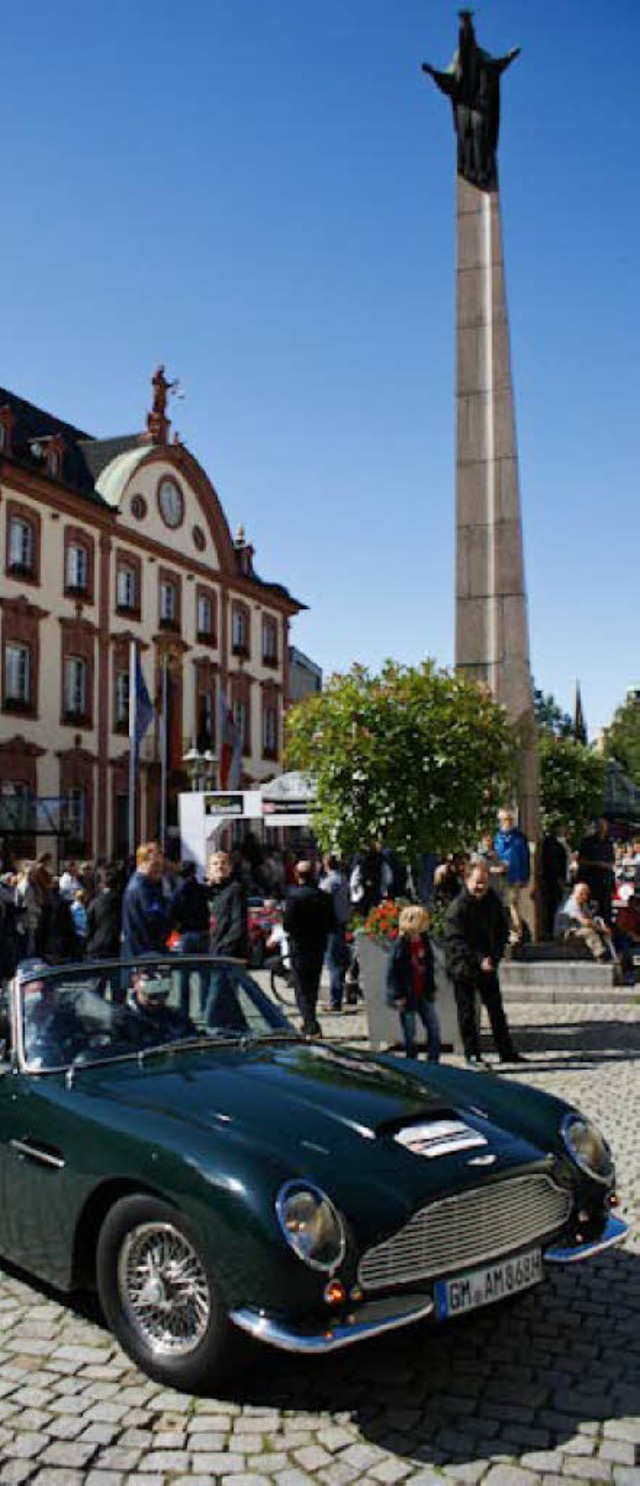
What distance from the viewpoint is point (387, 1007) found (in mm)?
9828

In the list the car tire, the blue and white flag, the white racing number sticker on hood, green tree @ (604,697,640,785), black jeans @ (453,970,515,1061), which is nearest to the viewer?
the car tire

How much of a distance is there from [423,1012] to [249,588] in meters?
39.5

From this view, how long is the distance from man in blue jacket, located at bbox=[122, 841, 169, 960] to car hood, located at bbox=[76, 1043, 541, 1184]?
177 inches

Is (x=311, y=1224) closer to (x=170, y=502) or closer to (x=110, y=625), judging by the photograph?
(x=110, y=625)

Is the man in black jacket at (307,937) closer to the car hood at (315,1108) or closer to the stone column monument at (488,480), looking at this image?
the stone column monument at (488,480)

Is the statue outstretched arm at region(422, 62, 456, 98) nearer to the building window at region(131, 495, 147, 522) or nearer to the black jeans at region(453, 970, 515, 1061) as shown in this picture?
the black jeans at region(453, 970, 515, 1061)

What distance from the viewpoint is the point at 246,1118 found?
3863 millimetres

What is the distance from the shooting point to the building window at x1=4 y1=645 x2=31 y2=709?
110 feet

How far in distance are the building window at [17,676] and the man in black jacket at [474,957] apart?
25.8 metres

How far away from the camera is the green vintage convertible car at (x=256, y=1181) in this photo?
11.1 ft

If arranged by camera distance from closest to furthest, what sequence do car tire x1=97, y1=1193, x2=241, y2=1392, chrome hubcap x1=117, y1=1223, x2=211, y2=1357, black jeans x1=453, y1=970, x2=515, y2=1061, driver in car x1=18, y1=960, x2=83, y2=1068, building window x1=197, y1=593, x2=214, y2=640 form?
car tire x1=97, y1=1193, x2=241, y2=1392 < chrome hubcap x1=117, y1=1223, x2=211, y2=1357 < driver in car x1=18, y1=960, x2=83, y2=1068 < black jeans x1=453, y1=970, x2=515, y2=1061 < building window x1=197, y1=593, x2=214, y2=640

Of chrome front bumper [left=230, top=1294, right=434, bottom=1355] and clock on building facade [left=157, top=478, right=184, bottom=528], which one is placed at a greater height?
clock on building facade [left=157, top=478, right=184, bottom=528]

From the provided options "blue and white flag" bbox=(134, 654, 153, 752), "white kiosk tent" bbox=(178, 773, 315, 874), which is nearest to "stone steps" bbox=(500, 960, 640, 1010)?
"white kiosk tent" bbox=(178, 773, 315, 874)

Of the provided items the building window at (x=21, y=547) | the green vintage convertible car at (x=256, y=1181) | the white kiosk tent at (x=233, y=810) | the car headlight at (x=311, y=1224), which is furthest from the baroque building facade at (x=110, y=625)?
the car headlight at (x=311, y=1224)
